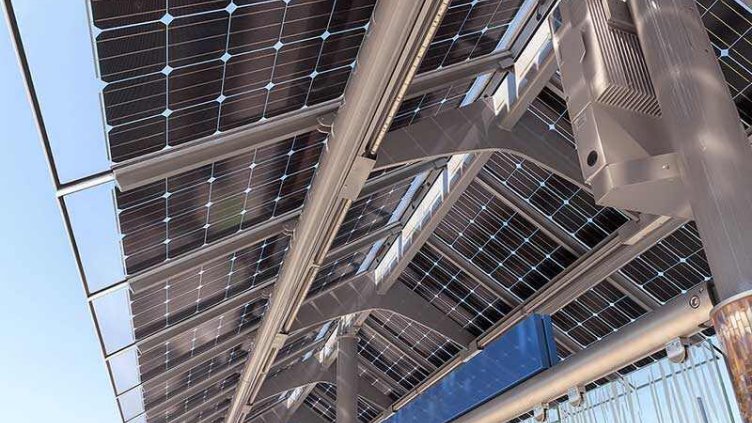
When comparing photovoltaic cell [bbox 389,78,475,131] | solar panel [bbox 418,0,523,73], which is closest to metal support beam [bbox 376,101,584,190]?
photovoltaic cell [bbox 389,78,475,131]

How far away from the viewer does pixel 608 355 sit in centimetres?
862

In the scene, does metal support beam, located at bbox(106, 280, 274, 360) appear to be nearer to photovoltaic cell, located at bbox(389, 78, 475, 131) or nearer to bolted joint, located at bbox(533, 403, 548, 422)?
photovoltaic cell, located at bbox(389, 78, 475, 131)

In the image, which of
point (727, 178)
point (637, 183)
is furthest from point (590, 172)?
point (727, 178)

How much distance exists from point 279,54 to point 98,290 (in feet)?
16.5

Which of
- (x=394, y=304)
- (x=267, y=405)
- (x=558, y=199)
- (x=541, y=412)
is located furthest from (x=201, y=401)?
(x=558, y=199)

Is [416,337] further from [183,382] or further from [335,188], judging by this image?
[335,188]

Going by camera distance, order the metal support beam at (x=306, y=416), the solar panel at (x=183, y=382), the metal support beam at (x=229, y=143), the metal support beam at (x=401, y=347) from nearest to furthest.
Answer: the metal support beam at (x=229, y=143), the solar panel at (x=183, y=382), the metal support beam at (x=401, y=347), the metal support beam at (x=306, y=416)

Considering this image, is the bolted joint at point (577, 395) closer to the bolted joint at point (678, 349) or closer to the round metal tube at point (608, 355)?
the round metal tube at point (608, 355)

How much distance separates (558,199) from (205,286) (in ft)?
22.3

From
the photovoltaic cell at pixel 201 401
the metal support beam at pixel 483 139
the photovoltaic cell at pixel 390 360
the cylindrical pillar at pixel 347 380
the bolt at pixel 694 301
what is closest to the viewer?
the bolt at pixel 694 301

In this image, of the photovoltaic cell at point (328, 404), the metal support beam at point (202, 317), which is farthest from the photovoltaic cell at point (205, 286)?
the photovoltaic cell at point (328, 404)

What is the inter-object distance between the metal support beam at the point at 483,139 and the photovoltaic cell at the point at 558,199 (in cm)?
110

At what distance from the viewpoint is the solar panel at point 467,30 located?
8.16 m

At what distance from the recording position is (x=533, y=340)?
10.5m
